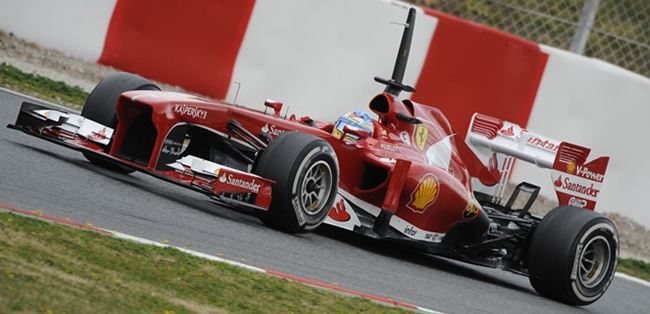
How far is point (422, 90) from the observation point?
1062cm

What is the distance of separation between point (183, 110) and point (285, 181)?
888mm

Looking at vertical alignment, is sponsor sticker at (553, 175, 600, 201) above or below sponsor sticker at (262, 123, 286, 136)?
above

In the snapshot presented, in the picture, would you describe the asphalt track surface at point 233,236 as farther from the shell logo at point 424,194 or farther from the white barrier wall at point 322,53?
the white barrier wall at point 322,53

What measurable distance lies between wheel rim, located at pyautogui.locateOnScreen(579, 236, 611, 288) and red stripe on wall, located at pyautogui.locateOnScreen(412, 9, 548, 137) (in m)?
3.53

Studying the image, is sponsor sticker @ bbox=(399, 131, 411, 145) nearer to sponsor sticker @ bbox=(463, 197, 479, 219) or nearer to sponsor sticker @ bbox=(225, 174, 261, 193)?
sponsor sticker @ bbox=(463, 197, 479, 219)

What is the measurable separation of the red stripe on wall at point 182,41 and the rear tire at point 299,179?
14.0 feet

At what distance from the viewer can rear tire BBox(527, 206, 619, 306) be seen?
6984 millimetres

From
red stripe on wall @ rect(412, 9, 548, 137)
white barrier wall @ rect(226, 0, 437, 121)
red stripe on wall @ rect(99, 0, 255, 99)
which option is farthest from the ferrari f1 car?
red stripe on wall @ rect(99, 0, 255, 99)

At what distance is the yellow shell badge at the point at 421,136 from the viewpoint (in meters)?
7.34

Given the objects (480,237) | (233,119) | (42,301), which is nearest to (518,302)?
(480,237)

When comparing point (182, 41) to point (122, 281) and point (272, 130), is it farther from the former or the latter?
point (122, 281)

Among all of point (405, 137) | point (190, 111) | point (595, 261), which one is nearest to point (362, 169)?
point (405, 137)

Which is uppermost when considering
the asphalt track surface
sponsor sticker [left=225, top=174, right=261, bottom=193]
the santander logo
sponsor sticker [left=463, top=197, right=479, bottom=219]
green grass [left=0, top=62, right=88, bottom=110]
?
the santander logo

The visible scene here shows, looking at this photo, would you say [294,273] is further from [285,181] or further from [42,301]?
[42,301]
